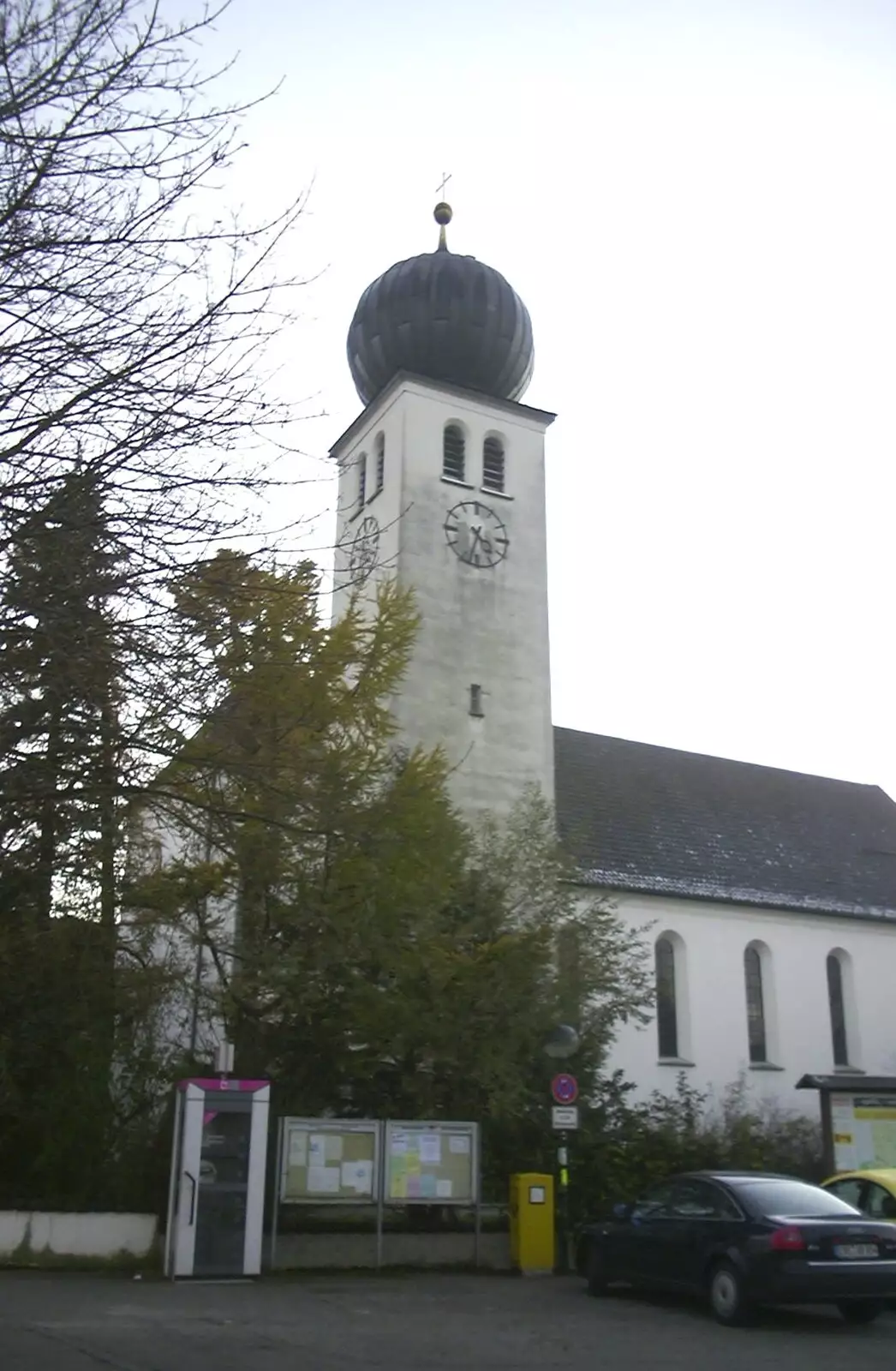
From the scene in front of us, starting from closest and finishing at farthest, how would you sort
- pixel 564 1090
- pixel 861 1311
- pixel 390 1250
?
pixel 861 1311
pixel 390 1250
pixel 564 1090

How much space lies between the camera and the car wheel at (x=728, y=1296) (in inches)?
482

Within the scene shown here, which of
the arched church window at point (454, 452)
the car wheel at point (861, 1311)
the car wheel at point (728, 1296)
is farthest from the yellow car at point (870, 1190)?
the arched church window at point (454, 452)

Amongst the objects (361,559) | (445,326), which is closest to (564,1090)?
(361,559)

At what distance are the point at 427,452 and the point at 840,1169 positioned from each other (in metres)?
20.8

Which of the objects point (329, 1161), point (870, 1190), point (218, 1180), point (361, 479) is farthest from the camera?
point (361, 479)

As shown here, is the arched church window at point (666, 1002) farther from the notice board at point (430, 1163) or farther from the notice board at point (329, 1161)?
the notice board at point (329, 1161)

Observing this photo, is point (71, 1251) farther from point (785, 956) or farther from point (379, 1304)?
point (785, 956)

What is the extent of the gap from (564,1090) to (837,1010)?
20483 mm

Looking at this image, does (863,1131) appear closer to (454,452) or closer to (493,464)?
(454,452)

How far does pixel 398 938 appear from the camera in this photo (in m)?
18.3

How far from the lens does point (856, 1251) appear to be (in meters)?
12.0

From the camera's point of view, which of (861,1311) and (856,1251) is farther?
(861,1311)

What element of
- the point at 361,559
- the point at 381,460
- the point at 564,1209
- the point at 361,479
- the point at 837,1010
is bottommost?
the point at 564,1209

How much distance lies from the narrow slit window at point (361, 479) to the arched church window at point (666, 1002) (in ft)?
45.7
